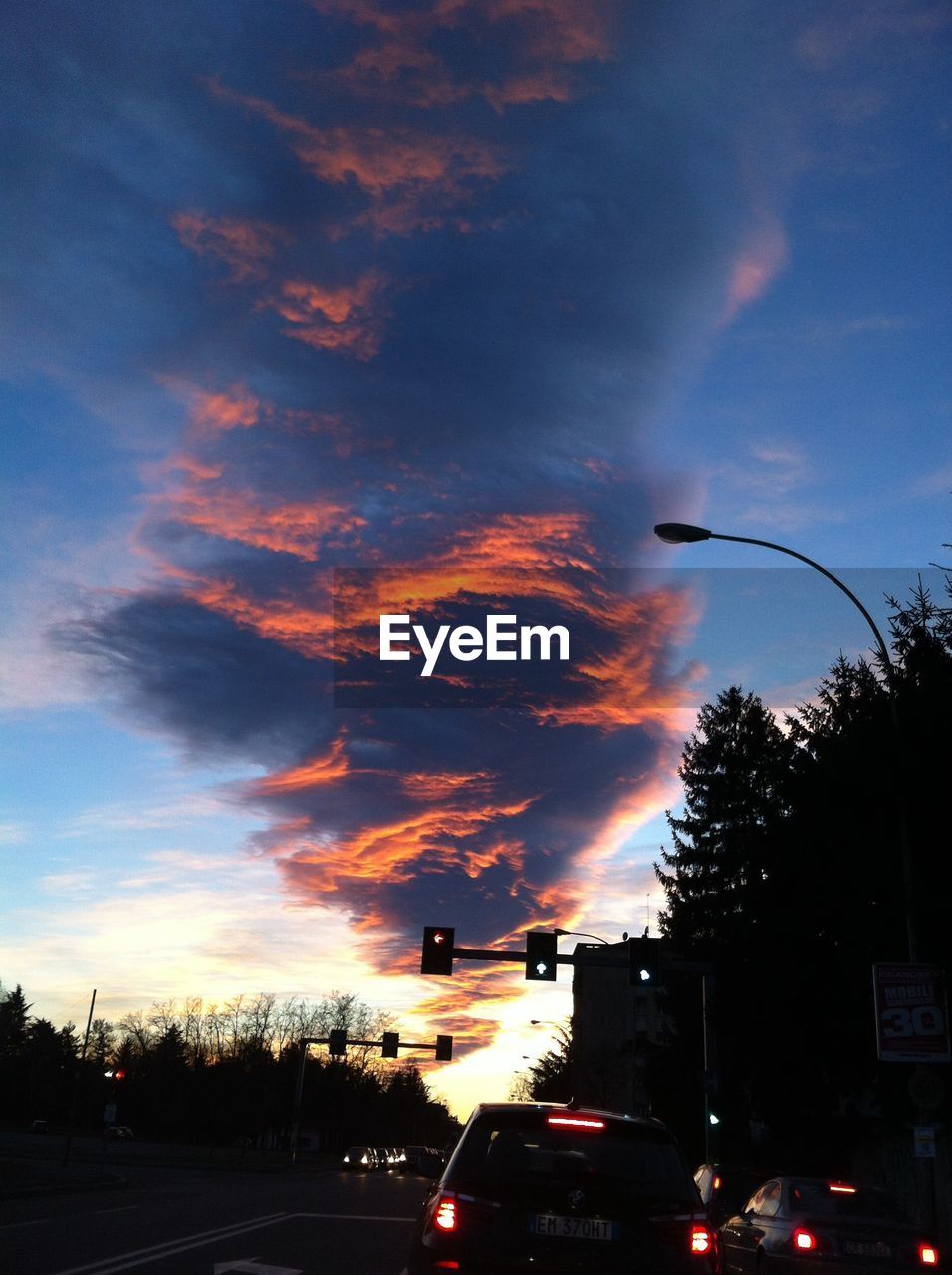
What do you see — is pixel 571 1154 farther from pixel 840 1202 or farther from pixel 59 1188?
pixel 59 1188

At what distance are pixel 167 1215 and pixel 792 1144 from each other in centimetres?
2357

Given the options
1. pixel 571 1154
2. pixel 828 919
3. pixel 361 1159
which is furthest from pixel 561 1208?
pixel 361 1159

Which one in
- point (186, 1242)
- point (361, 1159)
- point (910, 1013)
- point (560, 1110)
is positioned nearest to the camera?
point (560, 1110)

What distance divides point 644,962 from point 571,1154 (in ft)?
70.1

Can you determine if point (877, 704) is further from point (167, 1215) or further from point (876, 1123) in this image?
point (167, 1215)

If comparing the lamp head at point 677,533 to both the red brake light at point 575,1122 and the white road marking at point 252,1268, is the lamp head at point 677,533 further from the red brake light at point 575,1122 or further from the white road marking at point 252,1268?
the red brake light at point 575,1122

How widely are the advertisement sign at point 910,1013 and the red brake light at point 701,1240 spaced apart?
404 inches

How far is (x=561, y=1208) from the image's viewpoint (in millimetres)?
6160

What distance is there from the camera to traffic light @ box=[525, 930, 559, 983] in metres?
26.6

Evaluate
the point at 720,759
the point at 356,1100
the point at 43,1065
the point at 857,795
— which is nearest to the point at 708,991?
the point at 857,795

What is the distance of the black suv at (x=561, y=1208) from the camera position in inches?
239

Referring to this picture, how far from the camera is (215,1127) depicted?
4643 inches

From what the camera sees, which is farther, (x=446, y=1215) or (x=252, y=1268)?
(x=252, y=1268)

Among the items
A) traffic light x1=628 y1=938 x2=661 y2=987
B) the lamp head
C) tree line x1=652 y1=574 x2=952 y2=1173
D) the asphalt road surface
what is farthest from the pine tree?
the lamp head
